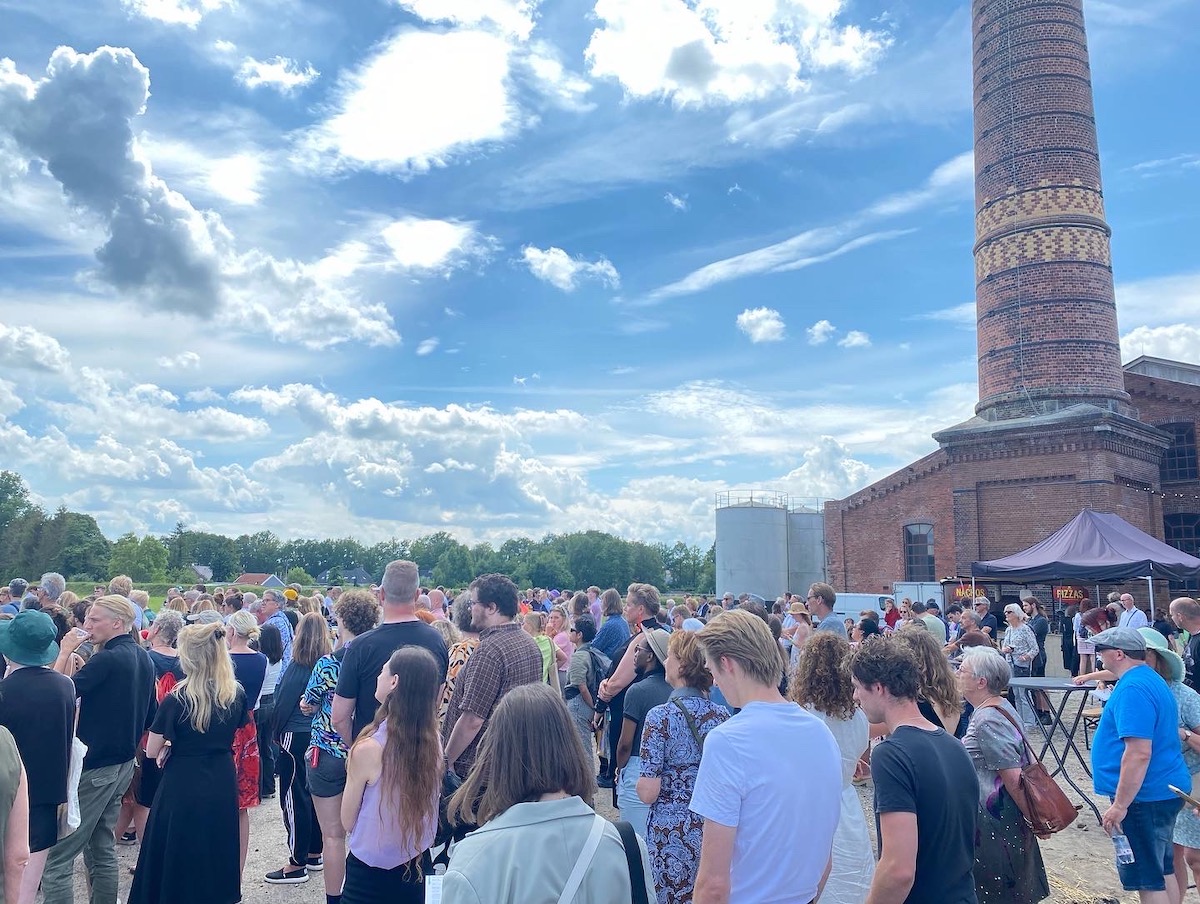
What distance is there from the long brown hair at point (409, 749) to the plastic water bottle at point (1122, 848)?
143 inches

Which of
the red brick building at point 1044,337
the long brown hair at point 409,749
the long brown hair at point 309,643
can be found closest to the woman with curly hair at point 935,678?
the long brown hair at point 409,749

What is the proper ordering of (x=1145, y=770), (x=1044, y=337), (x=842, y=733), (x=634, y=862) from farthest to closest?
(x=1044, y=337)
(x=1145, y=770)
(x=842, y=733)
(x=634, y=862)

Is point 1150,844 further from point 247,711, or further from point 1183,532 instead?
point 1183,532

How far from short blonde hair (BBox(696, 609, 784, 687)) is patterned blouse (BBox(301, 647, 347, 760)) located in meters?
2.49

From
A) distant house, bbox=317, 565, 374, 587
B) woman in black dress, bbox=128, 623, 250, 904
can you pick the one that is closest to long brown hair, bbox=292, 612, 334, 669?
woman in black dress, bbox=128, 623, 250, 904

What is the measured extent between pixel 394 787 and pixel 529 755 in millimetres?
1443

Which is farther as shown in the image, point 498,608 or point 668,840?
point 498,608

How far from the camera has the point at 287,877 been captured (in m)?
5.98

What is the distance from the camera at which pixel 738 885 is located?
8.89 ft

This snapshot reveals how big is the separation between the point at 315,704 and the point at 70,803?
124 centimetres

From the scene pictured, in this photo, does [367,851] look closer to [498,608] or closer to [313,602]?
[498,608]

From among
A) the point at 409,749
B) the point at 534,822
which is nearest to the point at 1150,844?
the point at 409,749

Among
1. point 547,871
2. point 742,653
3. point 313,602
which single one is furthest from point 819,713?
point 313,602

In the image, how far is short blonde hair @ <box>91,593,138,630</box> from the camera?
4.92m
